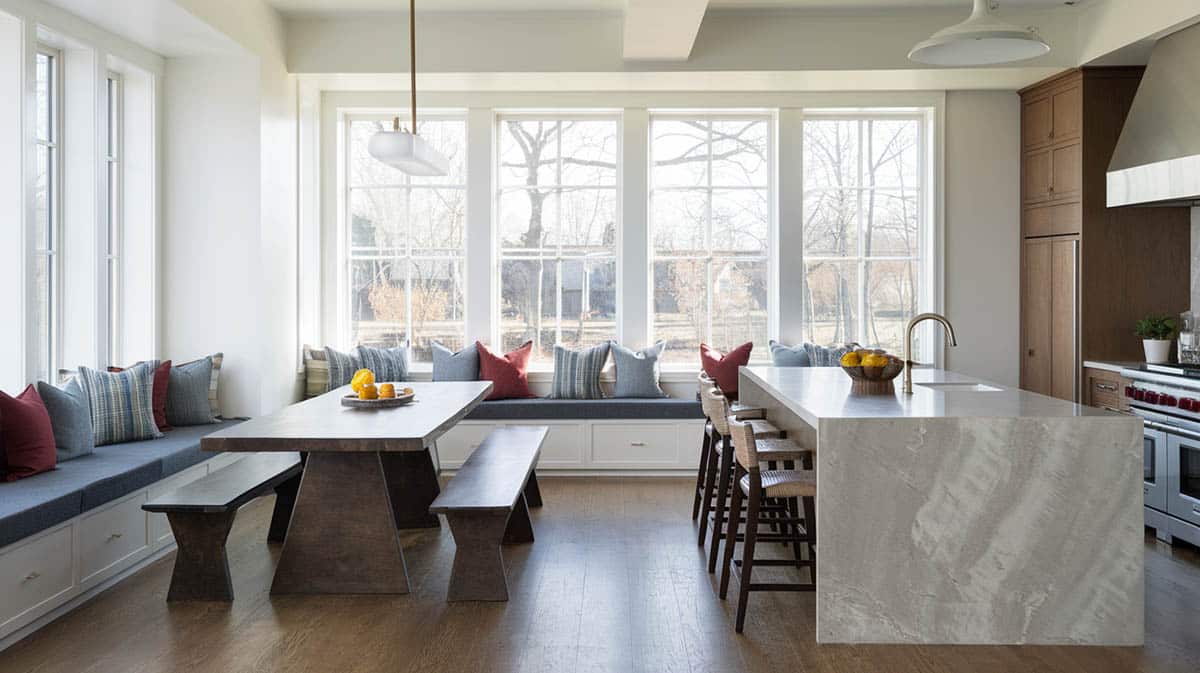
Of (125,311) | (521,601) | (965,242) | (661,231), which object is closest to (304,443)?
(521,601)

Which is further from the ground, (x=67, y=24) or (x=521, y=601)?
(x=67, y=24)

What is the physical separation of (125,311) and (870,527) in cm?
483

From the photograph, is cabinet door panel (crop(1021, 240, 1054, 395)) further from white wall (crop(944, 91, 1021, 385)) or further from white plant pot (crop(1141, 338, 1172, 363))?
white plant pot (crop(1141, 338, 1172, 363))

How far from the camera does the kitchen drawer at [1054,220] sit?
6.20 meters

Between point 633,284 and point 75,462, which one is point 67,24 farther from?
point 633,284

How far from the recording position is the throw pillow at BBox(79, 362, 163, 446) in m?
4.98

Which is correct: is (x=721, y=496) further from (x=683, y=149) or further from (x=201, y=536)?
(x=683, y=149)

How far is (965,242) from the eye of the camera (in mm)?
7059

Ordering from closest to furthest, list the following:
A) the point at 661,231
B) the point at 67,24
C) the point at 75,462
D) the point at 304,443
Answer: the point at 304,443 < the point at 75,462 < the point at 67,24 < the point at 661,231

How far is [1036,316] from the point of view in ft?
22.3

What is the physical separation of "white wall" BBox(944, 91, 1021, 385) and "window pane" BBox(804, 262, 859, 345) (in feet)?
2.34

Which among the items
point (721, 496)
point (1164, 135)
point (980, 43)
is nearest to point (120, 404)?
point (721, 496)

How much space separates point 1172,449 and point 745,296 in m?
3.20

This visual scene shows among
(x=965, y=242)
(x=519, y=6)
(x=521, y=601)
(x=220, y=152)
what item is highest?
(x=519, y=6)
